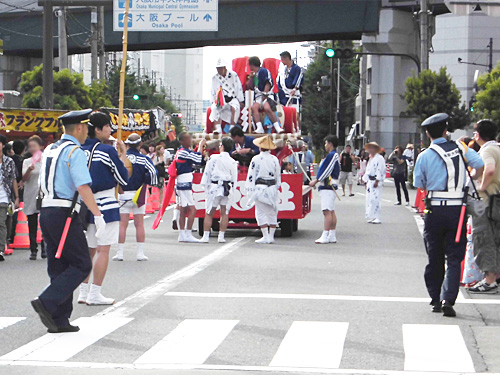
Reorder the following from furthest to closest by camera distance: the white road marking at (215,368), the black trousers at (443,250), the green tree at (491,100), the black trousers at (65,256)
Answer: the green tree at (491,100), the black trousers at (443,250), the black trousers at (65,256), the white road marking at (215,368)

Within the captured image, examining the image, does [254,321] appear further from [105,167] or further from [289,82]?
[289,82]

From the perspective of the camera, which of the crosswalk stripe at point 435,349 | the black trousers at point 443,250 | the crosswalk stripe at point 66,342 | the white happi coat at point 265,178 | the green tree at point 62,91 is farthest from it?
the green tree at point 62,91

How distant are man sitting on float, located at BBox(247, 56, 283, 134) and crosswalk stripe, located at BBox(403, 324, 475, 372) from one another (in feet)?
41.1

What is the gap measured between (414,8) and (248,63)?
28.1 metres

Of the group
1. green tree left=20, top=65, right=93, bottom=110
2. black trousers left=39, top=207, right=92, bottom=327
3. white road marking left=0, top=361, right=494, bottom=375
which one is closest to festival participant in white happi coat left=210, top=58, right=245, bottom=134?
black trousers left=39, top=207, right=92, bottom=327

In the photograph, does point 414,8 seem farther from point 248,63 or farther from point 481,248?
point 481,248

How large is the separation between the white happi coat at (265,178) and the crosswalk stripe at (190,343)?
827cm

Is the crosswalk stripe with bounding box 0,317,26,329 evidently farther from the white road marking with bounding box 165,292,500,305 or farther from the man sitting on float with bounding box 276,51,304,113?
the man sitting on float with bounding box 276,51,304,113

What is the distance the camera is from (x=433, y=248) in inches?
382

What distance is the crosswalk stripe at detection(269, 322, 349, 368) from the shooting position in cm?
721

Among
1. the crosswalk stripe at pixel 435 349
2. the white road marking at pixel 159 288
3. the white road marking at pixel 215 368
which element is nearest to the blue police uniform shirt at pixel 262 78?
the white road marking at pixel 159 288

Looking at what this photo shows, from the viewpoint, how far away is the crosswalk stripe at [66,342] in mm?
7352

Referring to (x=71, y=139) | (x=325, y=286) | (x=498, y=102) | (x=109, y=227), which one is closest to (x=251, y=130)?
(x=325, y=286)

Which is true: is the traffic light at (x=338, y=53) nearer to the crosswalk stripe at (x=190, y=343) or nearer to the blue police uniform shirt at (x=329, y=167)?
the blue police uniform shirt at (x=329, y=167)
